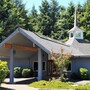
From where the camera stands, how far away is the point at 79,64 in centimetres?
2930

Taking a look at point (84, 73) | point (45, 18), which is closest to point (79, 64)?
point (84, 73)

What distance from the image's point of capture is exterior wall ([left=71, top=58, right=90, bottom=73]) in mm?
29094

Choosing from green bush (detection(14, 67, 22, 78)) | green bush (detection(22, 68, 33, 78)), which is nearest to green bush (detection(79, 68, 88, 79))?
green bush (detection(22, 68, 33, 78))

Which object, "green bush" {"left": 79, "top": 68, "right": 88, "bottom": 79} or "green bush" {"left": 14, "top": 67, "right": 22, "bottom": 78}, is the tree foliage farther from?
"green bush" {"left": 79, "top": 68, "right": 88, "bottom": 79}

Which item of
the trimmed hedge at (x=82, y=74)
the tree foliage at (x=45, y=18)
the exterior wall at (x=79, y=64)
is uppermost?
the tree foliage at (x=45, y=18)

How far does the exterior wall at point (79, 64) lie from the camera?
1145 inches

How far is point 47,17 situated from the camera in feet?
179

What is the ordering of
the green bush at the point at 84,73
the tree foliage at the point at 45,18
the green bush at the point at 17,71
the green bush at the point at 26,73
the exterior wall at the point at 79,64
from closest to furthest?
the green bush at the point at 84,73 < the exterior wall at the point at 79,64 < the green bush at the point at 26,73 < the green bush at the point at 17,71 < the tree foliage at the point at 45,18

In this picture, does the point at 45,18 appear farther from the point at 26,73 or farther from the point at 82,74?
the point at 82,74

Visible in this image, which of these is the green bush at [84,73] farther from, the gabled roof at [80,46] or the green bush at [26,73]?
the green bush at [26,73]

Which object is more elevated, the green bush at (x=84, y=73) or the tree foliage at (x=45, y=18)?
the tree foliage at (x=45, y=18)

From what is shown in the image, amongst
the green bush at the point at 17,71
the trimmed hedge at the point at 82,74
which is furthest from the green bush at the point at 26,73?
the trimmed hedge at the point at 82,74

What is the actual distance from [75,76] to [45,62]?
4.60 meters

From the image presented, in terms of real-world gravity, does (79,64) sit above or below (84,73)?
above
